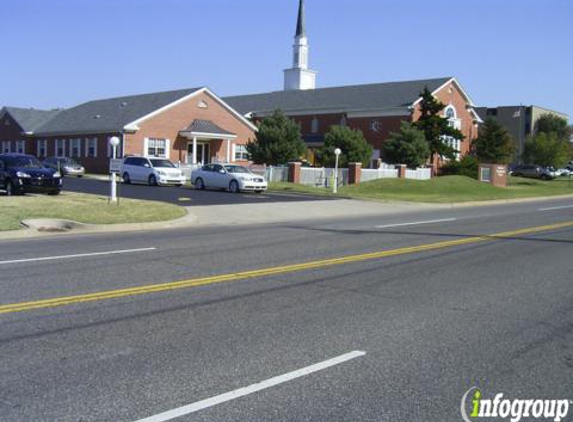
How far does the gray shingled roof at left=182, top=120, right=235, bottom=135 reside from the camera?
4728 cm

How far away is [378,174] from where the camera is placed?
43875 millimetres

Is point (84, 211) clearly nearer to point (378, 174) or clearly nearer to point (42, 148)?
point (378, 174)

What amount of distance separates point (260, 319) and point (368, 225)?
11921 mm

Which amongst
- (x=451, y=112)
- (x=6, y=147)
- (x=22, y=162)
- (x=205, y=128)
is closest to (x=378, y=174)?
(x=205, y=128)

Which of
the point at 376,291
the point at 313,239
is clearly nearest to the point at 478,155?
the point at 313,239

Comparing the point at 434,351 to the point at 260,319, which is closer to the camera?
the point at 434,351

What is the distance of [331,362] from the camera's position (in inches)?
221

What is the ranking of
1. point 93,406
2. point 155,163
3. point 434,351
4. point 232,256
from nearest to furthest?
point 93,406 → point 434,351 → point 232,256 → point 155,163

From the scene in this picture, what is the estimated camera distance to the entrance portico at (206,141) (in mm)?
47000

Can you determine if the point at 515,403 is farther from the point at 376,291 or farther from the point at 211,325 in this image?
the point at 376,291

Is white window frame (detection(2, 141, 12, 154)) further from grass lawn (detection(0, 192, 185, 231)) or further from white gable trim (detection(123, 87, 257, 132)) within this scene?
grass lawn (detection(0, 192, 185, 231))

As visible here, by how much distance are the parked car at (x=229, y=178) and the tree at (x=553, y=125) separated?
275ft

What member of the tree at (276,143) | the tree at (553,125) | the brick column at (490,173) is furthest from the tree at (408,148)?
the tree at (553,125)

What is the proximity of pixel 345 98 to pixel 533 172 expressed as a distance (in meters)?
25.1
